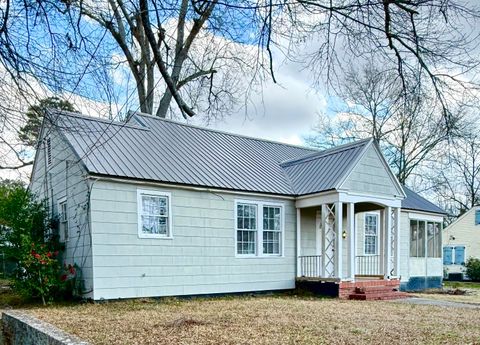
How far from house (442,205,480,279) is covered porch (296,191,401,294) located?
46.2 feet

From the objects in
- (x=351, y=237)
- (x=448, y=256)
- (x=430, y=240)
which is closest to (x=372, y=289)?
(x=351, y=237)

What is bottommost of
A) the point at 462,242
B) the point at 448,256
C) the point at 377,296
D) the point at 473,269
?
the point at 473,269

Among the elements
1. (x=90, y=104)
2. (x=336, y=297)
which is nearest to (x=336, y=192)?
(x=336, y=297)

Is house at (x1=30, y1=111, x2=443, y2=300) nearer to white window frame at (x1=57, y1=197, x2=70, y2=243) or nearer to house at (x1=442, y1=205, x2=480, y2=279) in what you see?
white window frame at (x1=57, y1=197, x2=70, y2=243)

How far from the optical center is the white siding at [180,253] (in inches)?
393

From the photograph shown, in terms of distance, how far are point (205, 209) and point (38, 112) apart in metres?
7.67

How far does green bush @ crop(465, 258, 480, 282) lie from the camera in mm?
24297

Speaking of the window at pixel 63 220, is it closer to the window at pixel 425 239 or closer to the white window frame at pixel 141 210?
the white window frame at pixel 141 210

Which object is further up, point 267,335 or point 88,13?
point 88,13

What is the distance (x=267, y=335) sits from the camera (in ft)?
19.8

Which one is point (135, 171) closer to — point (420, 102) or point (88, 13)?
point (88, 13)

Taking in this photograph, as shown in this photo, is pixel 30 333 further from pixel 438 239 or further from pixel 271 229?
pixel 438 239

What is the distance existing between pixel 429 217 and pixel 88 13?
1665 cm

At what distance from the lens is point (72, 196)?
10938 mm
